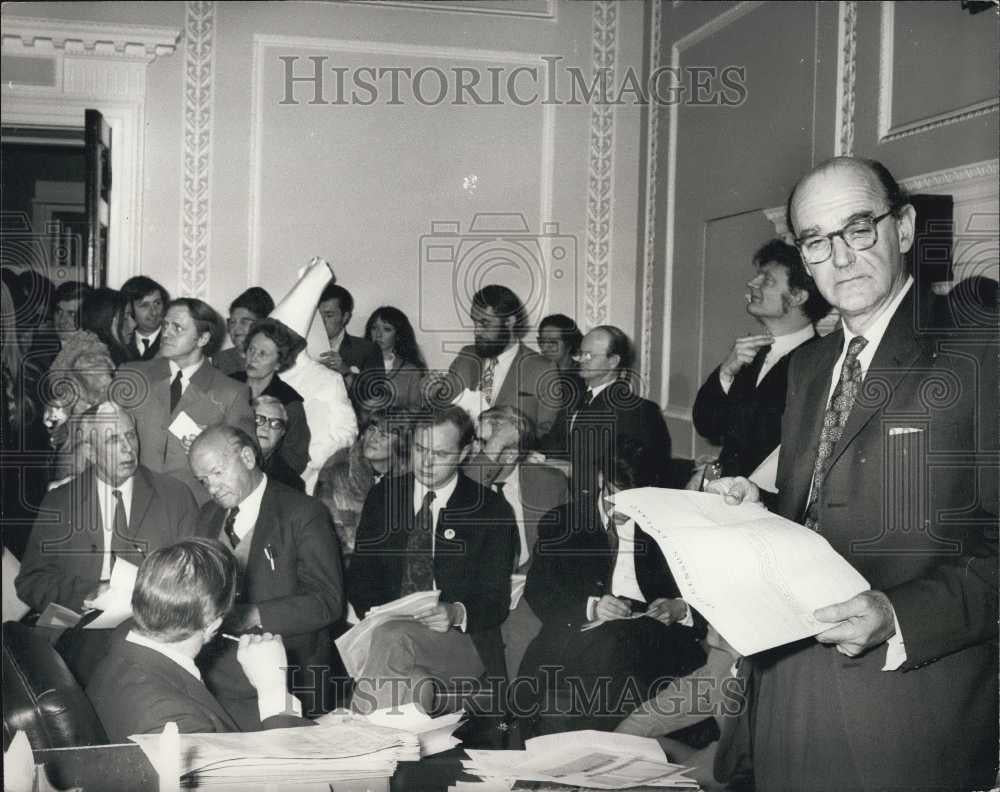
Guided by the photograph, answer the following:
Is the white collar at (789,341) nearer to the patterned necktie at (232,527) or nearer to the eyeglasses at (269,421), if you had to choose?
the eyeglasses at (269,421)

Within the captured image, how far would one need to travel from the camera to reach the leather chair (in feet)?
6.77

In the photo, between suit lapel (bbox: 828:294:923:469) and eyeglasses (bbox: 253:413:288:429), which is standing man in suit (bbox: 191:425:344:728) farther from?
suit lapel (bbox: 828:294:923:469)

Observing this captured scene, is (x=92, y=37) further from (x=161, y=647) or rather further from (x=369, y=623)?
(x=369, y=623)

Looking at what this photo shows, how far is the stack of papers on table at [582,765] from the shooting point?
2029mm

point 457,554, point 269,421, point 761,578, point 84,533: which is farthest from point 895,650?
point 84,533

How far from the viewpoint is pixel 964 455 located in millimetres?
1910

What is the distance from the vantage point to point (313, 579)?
2525 mm

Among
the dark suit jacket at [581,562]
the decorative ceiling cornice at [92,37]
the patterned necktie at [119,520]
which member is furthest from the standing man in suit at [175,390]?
the dark suit jacket at [581,562]

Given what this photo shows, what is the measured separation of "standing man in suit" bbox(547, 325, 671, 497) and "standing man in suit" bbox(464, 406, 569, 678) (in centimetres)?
7

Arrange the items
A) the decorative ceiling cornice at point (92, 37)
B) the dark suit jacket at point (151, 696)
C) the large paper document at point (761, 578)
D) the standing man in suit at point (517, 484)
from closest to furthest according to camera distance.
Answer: the large paper document at point (761, 578)
the dark suit jacket at point (151, 696)
the decorative ceiling cornice at point (92, 37)
the standing man in suit at point (517, 484)

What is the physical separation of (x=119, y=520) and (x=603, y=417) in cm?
131

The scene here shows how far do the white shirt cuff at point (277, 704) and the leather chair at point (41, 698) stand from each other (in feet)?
1.37

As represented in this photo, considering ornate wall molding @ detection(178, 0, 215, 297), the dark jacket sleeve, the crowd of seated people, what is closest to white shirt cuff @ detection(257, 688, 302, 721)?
the crowd of seated people

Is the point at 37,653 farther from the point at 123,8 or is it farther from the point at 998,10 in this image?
the point at 998,10
